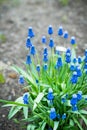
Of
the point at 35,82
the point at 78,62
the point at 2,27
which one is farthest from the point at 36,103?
the point at 2,27

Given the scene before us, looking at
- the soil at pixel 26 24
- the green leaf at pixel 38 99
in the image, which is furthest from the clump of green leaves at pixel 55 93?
the soil at pixel 26 24

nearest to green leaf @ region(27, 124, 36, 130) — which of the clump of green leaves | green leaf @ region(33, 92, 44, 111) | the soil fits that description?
the clump of green leaves

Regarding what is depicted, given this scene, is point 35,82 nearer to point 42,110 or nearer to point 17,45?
point 42,110

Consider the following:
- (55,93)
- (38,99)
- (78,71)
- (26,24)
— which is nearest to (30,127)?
(38,99)

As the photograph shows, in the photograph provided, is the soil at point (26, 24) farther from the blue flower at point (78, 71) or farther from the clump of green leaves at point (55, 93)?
the blue flower at point (78, 71)

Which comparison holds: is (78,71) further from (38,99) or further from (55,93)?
(38,99)
